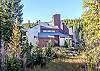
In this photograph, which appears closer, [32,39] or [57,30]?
[32,39]

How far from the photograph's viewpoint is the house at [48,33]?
222 feet

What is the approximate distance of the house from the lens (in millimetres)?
67562

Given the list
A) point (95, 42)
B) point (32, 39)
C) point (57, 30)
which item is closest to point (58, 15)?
point (57, 30)

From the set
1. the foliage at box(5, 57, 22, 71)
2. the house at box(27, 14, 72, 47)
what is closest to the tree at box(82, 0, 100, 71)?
the foliage at box(5, 57, 22, 71)

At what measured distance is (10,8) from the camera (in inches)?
→ 2168

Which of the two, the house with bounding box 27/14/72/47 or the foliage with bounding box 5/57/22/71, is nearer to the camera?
the foliage with bounding box 5/57/22/71

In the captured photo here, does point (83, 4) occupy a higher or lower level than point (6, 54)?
higher

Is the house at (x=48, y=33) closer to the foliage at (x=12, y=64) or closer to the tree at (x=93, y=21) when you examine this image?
the tree at (x=93, y=21)

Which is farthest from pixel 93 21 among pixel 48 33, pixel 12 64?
pixel 48 33

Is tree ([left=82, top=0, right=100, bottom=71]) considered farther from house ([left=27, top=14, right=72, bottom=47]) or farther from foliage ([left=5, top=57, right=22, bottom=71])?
house ([left=27, top=14, right=72, bottom=47])

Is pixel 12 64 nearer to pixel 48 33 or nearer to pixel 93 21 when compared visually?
pixel 93 21

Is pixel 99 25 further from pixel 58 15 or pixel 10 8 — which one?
pixel 58 15

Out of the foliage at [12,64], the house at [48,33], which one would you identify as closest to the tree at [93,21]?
the foliage at [12,64]

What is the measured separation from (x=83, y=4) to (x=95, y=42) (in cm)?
375
